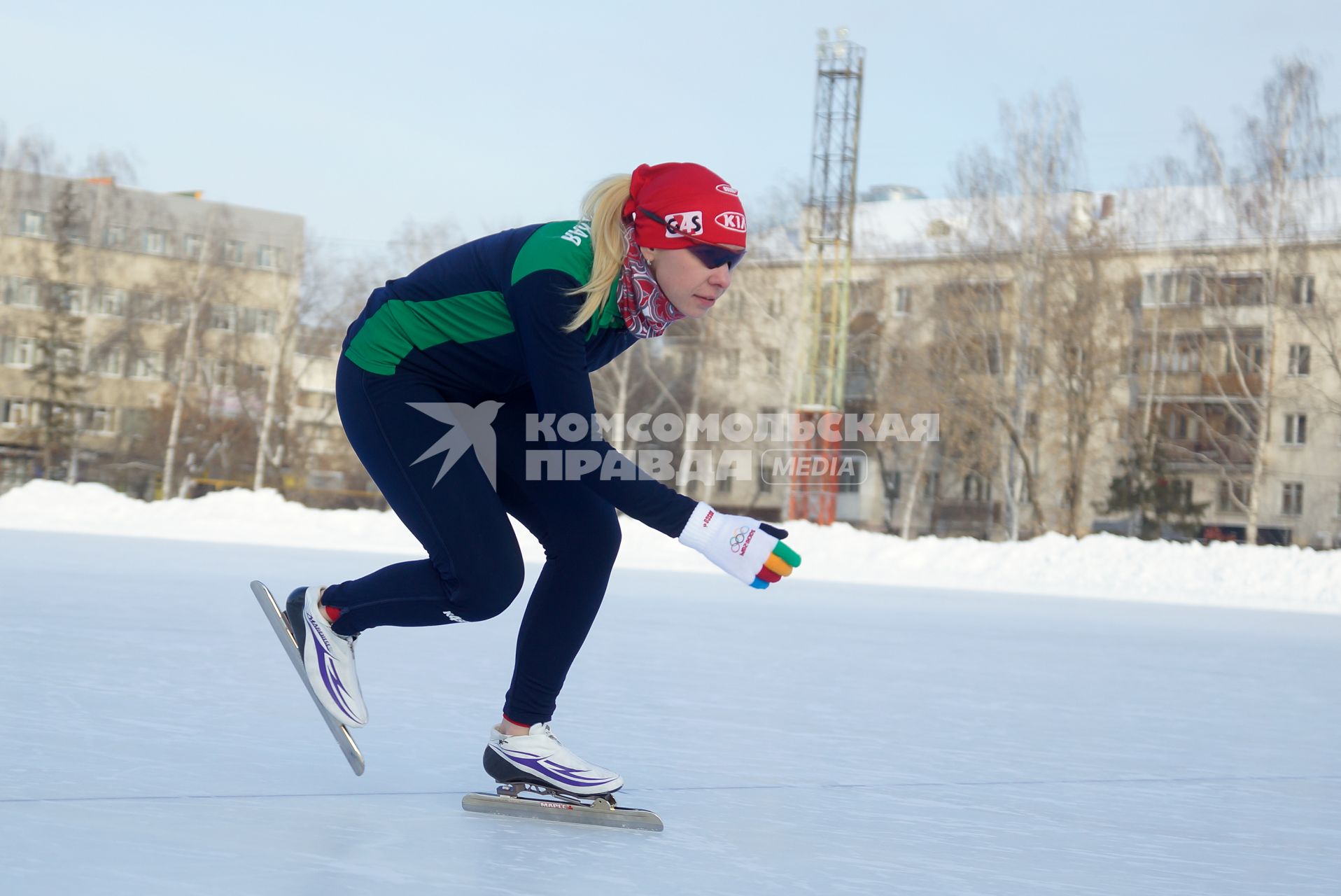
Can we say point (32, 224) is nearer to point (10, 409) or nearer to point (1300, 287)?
point (10, 409)

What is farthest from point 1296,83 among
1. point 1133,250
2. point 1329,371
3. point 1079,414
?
point 1329,371

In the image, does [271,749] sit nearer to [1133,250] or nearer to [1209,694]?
[1209,694]

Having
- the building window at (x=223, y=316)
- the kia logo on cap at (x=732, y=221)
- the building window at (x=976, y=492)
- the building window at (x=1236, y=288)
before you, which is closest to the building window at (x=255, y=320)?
the building window at (x=223, y=316)

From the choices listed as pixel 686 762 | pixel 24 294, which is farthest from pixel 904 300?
pixel 686 762

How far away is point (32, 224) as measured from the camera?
1212 inches

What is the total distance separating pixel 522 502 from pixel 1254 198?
25.0 meters

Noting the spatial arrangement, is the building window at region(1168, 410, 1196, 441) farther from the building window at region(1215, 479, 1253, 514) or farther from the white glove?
the white glove

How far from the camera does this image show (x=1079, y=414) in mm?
27547

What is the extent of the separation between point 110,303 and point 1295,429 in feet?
95.0

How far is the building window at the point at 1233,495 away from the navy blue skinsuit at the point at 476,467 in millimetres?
24183

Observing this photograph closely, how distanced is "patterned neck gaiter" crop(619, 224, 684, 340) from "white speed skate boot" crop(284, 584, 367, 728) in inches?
33.8

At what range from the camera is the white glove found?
84.1 inches

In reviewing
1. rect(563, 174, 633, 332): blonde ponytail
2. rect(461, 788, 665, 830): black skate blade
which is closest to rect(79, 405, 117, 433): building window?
rect(461, 788, 665, 830): black skate blade

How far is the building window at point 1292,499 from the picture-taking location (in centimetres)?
3403
